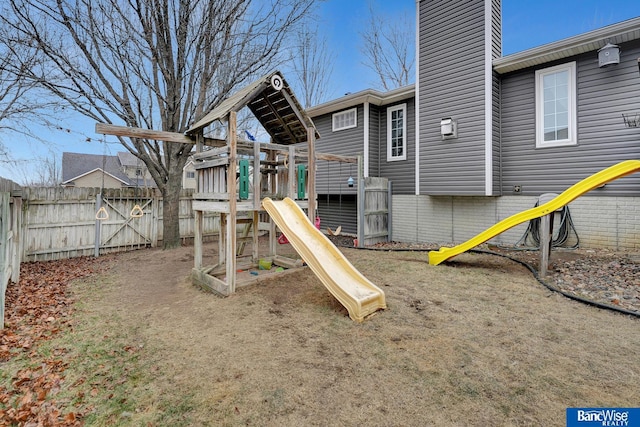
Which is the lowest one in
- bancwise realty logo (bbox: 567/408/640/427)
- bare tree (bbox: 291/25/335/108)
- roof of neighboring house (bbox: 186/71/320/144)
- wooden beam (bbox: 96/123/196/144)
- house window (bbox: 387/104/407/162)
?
bancwise realty logo (bbox: 567/408/640/427)

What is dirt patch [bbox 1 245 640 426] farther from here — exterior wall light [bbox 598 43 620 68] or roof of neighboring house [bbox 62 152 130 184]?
roof of neighboring house [bbox 62 152 130 184]

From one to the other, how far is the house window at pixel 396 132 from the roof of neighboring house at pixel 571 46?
317 centimetres

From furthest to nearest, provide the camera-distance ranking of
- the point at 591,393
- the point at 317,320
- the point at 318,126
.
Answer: the point at 318,126 < the point at 317,320 < the point at 591,393

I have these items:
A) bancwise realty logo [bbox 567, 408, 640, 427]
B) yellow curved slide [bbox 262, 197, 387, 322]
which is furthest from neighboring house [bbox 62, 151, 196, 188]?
bancwise realty logo [bbox 567, 408, 640, 427]

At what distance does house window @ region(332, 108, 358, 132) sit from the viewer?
1184 centimetres

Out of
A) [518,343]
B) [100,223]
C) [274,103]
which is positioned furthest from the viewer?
[100,223]

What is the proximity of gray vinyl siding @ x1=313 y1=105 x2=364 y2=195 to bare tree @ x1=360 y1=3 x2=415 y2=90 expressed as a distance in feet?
25.3

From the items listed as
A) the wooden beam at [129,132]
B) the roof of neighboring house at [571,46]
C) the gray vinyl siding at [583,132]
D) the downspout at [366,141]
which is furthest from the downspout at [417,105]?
the wooden beam at [129,132]

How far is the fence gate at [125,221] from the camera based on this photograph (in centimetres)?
902

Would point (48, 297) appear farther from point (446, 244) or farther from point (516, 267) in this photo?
point (446, 244)

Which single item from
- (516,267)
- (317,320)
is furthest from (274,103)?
(516,267)

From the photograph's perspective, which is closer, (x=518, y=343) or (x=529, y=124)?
(x=518, y=343)

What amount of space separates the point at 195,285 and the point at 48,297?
225 centimetres

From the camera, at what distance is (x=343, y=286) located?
4332 millimetres
